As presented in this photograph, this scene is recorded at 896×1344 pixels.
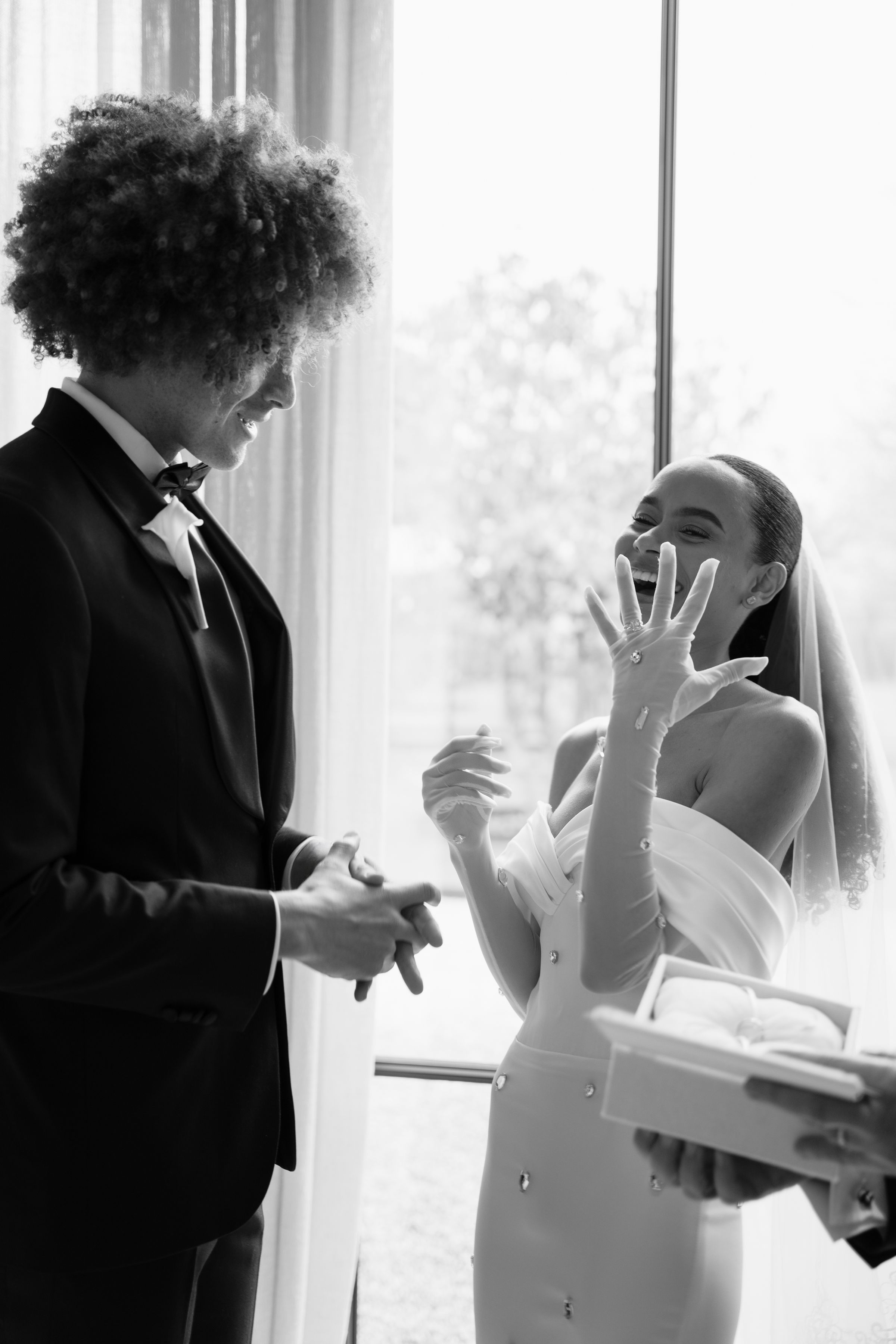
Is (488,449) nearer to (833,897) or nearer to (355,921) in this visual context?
(833,897)

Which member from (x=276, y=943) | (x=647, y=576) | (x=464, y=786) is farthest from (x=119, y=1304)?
(x=647, y=576)

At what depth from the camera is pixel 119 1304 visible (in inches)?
43.7

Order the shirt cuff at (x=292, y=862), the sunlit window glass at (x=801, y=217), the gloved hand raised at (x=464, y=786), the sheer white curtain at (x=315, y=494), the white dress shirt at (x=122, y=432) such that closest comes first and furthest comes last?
the white dress shirt at (x=122, y=432) → the shirt cuff at (x=292, y=862) → the gloved hand raised at (x=464, y=786) → the sheer white curtain at (x=315, y=494) → the sunlit window glass at (x=801, y=217)

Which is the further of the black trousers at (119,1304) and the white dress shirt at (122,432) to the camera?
the white dress shirt at (122,432)

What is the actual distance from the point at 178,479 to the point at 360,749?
1.05 metres

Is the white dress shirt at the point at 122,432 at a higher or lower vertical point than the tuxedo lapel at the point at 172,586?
higher

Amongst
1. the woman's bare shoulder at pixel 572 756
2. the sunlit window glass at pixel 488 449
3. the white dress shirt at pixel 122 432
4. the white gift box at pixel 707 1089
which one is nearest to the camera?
the white gift box at pixel 707 1089

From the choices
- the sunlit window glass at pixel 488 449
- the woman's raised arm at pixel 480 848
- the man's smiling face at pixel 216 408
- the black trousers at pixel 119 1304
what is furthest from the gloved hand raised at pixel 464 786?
the sunlit window glass at pixel 488 449

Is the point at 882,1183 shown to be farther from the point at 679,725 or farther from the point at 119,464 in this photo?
the point at 119,464

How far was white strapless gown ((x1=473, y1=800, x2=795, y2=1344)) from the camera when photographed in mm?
1351

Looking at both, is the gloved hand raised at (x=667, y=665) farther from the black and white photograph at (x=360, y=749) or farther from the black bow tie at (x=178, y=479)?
the black bow tie at (x=178, y=479)

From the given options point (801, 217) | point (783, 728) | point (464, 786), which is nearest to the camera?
point (783, 728)

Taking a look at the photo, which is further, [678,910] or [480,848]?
[480,848]

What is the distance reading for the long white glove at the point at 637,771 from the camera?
1.35 m
